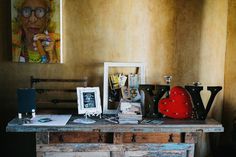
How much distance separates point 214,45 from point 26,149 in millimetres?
2091

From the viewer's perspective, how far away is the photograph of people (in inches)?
90.7

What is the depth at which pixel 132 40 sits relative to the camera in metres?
2.41

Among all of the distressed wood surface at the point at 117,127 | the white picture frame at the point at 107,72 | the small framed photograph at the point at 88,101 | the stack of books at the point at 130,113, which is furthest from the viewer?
the white picture frame at the point at 107,72

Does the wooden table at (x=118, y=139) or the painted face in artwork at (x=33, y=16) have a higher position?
the painted face in artwork at (x=33, y=16)

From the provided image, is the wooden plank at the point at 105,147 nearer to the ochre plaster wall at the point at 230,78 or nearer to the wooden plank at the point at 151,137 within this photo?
the wooden plank at the point at 151,137

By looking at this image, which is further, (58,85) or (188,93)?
(58,85)

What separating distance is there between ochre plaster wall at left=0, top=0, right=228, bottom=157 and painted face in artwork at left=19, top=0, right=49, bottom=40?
0.54ft

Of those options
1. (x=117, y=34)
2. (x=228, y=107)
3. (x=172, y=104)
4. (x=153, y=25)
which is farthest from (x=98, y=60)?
(x=228, y=107)

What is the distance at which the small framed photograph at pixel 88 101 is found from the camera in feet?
6.92

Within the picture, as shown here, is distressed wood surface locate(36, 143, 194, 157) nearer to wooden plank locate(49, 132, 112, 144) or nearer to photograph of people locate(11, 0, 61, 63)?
wooden plank locate(49, 132, 112, 144)

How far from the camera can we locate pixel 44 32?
2318mm

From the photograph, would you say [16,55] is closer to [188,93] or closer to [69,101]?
[69,101]

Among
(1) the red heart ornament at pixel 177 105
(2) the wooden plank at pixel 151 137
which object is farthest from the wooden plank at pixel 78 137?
(1) the red heart ornament at pixel 177 105

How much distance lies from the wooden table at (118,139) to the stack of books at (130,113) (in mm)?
86
